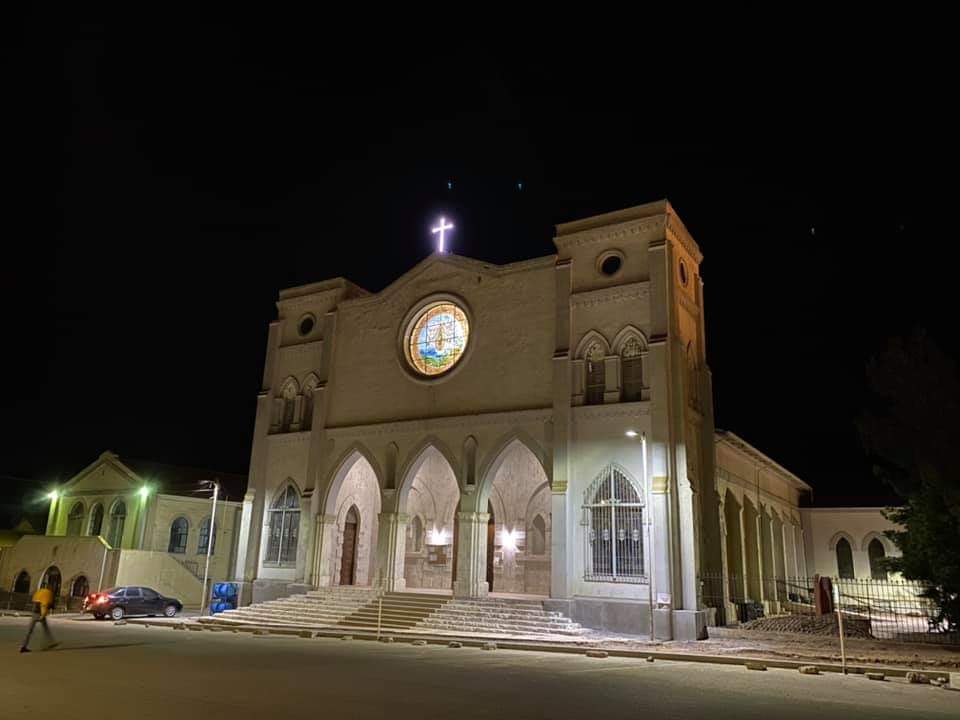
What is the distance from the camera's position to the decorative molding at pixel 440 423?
25203 mm

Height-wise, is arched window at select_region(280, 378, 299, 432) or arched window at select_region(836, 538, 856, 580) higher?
arched window at select_region(280, 378, 299, 432)

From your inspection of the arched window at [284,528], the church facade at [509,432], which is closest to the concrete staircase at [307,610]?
the church facade at [509,432]

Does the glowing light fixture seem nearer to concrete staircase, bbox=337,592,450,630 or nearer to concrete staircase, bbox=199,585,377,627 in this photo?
concrete staircase, bbox=199,585,377,627

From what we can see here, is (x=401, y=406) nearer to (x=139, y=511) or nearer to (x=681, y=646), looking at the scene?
(x=681, y=646)

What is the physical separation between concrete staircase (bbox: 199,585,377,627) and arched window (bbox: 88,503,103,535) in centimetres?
1756

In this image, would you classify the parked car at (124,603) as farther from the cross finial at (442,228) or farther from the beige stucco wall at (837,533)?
the beige stucco wall at (837,533)

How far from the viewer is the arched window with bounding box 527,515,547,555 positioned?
96.5 ft

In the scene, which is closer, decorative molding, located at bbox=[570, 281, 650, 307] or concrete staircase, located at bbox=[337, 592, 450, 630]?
concrete staircase, located at bbox=[337, 592, 450, 630]

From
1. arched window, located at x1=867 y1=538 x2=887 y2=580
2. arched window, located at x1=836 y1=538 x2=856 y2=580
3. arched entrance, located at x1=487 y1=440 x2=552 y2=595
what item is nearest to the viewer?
arched entrance, located at x1=487 y1=440 x2=552 y2=595

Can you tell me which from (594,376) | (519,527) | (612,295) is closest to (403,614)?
(519,527)

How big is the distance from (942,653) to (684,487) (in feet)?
24.1

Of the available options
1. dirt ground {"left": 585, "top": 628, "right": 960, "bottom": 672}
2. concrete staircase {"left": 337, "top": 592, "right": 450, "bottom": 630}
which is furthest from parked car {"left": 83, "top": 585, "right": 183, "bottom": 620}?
dirt ground {"left": 585, "top": 628, "right": 960, "bottom": 672}

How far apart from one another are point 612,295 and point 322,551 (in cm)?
1466

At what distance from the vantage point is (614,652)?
56.0 ft
